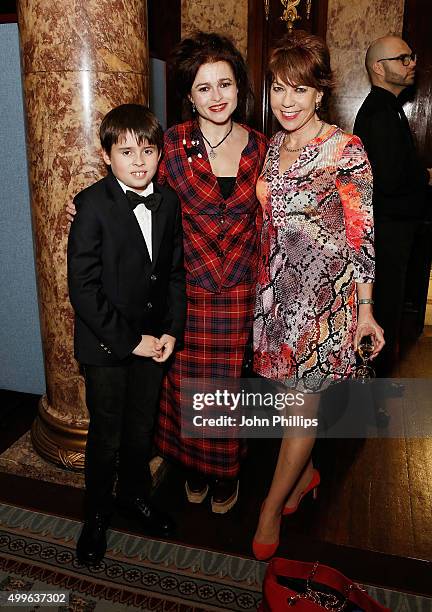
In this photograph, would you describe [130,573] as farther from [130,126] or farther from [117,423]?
[130,126]

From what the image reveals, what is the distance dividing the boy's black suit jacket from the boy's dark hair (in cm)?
13

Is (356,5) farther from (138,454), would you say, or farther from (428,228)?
(138,454)

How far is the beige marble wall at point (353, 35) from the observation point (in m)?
4.19

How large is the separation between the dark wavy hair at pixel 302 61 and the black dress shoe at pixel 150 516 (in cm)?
156

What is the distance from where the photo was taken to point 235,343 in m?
2.17

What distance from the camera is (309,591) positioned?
167 cm

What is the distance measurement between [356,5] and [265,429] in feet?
10.3

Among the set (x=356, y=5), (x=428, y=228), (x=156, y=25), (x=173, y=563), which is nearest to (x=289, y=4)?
(x=356, y=5)

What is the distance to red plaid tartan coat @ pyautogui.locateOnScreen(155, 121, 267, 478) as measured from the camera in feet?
6.53

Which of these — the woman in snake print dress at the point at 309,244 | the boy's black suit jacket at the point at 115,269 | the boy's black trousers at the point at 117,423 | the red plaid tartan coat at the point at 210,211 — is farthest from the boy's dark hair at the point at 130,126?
the boy's black trousers at the point at 117,423

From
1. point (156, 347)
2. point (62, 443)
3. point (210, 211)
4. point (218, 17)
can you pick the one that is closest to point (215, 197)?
point (210, 211)

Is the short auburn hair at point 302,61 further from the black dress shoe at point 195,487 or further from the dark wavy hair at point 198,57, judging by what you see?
the black dress shoe at point 195,487

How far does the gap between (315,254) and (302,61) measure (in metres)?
0.58

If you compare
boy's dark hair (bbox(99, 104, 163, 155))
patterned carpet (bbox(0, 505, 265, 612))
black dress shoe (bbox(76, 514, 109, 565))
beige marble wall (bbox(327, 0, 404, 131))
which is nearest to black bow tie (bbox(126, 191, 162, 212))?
boy's dark hair (bbox(99, 104, 163, 155))
